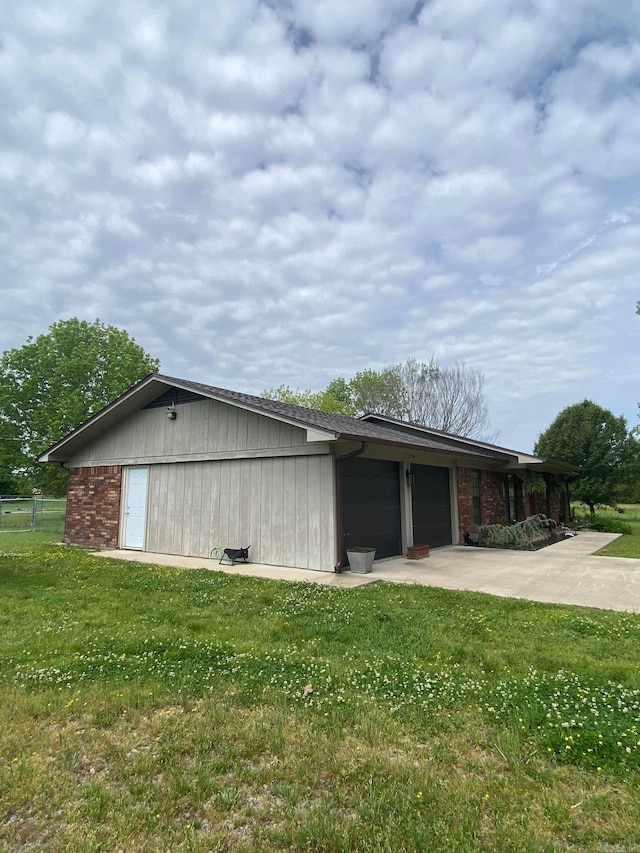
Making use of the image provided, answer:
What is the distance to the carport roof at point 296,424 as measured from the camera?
28.5 ft

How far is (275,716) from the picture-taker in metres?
3.05

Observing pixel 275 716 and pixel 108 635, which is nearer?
pixel 275 716

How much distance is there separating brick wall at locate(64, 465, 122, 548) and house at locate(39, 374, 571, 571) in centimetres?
4

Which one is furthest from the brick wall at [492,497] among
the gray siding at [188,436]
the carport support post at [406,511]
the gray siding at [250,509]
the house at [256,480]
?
the gray siding at [188,436]

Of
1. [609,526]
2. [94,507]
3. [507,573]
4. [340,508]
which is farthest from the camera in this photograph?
[609,526]

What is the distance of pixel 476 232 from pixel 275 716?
1071 cm

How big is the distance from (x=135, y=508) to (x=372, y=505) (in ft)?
19.9

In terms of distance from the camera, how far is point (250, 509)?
9.82 metres

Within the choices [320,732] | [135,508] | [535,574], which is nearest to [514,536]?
[535,574]

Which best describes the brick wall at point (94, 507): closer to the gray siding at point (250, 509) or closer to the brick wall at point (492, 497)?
the gray siding at point (250, 509)

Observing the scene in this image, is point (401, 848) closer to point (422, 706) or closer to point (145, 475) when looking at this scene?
point (422, 706)

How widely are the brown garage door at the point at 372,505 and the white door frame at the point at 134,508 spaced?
213 inches

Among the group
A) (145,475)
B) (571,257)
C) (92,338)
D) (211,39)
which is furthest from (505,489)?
(92,338)

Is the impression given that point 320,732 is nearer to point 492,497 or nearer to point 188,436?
point 188,436
